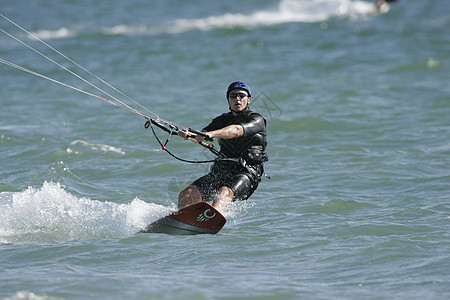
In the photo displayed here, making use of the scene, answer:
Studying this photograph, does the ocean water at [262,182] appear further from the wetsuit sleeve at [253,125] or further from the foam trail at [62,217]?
the wetsuit sleeve at [253,125]

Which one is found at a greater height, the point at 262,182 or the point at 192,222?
the point at 262,182

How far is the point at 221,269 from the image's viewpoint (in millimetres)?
6141

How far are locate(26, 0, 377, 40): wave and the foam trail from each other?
19.6 m

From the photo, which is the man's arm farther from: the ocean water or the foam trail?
the foam trail

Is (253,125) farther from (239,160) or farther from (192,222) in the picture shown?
(192,222)

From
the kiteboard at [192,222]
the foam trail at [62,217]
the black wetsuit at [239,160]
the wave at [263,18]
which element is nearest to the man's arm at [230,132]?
the black wetsuit at [239,160]

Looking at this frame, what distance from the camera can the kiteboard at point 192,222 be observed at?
6.92 meters

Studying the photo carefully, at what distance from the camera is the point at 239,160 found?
743 cm

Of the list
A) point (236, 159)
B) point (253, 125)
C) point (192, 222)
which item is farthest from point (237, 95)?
point (192, 222)

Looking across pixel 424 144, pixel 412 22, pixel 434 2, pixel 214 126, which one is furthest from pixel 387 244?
pixel 434 2

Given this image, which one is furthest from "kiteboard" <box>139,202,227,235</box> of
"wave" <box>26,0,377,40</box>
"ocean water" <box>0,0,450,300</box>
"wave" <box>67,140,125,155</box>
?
"wave" <box>26,0,377,40</box>

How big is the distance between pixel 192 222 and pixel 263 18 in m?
25.1

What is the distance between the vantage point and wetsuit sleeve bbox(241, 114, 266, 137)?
7251 mm

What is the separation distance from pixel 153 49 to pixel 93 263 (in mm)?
17305
